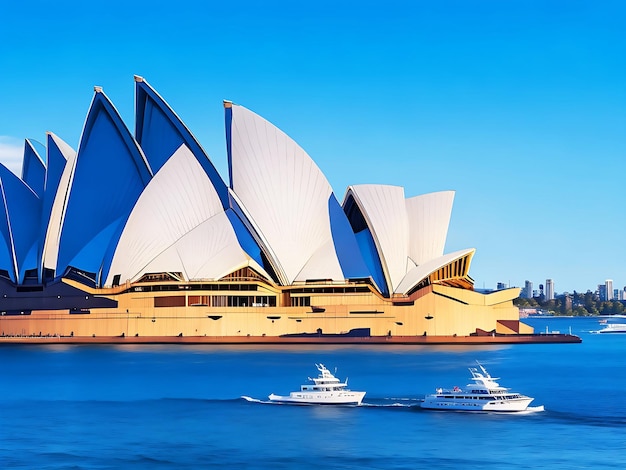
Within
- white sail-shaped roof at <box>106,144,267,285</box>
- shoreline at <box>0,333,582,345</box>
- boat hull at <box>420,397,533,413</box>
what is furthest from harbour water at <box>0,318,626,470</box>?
white sail-shaped roof at <box>106,144,267,285</box>

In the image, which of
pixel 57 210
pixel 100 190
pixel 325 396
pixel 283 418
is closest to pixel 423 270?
pixel 100 190

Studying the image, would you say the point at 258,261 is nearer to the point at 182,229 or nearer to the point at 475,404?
the point at 182,229

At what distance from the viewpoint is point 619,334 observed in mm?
119000

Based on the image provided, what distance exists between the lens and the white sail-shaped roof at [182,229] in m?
74.6

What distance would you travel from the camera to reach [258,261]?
75.9m

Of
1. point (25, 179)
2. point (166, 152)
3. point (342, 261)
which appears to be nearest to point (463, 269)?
point (342, 261)

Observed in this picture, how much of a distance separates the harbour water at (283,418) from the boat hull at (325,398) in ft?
2.29

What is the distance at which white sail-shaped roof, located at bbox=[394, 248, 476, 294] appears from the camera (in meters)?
75.2

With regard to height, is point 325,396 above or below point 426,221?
below

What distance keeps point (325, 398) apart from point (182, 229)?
37.0 m

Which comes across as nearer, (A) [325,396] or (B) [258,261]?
(A) [325,396]

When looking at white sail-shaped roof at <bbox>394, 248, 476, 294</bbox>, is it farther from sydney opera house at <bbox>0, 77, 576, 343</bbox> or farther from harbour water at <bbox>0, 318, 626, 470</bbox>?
harbour water at <bbox>0, 318, 626, 470</bbox>

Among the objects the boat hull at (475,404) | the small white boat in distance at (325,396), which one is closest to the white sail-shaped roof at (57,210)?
the small white boat in distance at (325,396)

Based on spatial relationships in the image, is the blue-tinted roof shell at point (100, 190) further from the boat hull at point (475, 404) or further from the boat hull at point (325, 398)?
the boat hull at point (475, 404)
